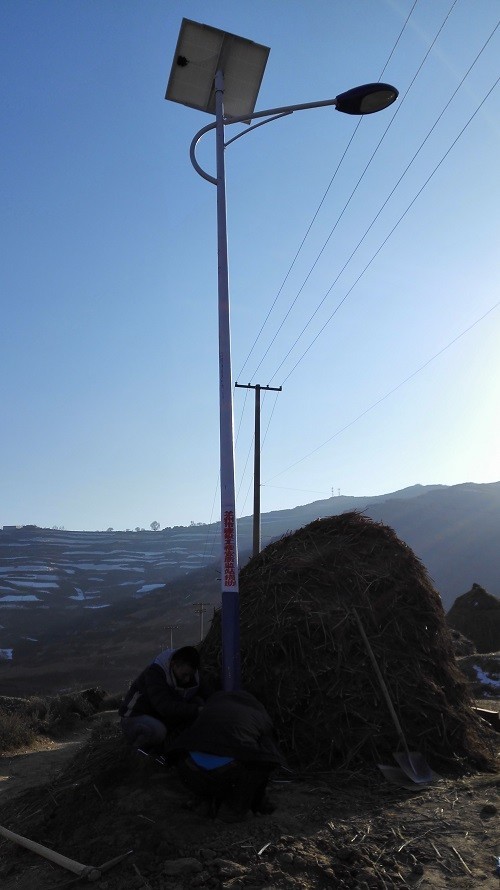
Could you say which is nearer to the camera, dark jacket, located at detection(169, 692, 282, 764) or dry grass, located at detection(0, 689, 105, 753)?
dark jacket, located at detection(169, 692, 282, 764)

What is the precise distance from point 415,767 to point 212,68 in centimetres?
787

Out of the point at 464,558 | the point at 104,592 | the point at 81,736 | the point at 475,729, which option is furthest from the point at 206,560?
the point at 475,729

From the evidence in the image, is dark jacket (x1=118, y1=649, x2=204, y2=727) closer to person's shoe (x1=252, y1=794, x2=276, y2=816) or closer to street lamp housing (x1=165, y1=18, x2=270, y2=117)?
person's shoe (x1=252, y1=794, x2=276, y2=816)

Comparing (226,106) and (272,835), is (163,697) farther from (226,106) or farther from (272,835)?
(226,106)

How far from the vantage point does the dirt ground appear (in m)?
3.87

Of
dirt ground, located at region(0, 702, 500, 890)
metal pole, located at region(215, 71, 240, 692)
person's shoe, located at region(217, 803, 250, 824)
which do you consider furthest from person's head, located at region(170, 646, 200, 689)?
person's shoe, located at region(217, 803, 250, 824)

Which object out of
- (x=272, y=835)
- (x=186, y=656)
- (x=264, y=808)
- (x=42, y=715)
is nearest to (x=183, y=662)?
(x=186, y=656)

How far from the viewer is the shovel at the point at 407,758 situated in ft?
19.4

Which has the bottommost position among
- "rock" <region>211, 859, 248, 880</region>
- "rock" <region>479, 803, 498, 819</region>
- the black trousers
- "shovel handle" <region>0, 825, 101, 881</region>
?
"shovel handle" <region>0, 825, 101, 881</region>

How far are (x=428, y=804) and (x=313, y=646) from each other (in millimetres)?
1810

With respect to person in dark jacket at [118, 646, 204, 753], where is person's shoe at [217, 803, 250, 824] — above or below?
below

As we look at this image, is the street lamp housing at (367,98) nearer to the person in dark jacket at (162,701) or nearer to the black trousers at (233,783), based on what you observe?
the person in dark jacket at (162,701)

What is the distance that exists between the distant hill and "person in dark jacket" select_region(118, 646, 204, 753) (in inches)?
1162

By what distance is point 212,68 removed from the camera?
766 cm
